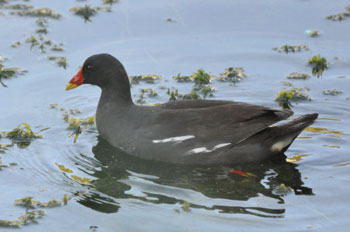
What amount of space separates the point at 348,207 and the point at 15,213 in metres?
3.31

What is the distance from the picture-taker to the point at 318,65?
10.3m

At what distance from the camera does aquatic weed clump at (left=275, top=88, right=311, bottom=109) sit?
9297 millimetres

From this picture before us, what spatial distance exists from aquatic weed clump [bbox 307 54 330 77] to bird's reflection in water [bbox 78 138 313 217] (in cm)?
260

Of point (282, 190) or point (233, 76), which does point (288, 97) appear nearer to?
point (233, 76)

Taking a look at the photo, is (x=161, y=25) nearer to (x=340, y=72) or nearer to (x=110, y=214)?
(x=340, y=72)

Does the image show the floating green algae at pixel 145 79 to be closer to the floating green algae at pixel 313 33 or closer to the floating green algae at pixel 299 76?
the floating green algae at pixel 299 76

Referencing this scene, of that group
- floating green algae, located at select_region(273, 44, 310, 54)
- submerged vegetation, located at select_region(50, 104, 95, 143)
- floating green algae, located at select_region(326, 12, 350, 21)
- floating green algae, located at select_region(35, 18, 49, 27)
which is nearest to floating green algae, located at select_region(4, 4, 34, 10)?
floating green algae, located at select_region(35, 18, 49, 27)

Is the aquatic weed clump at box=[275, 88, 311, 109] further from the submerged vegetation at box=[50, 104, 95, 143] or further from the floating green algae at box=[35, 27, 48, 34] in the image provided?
the floating green algae at box=[35, 27, 48, 34]

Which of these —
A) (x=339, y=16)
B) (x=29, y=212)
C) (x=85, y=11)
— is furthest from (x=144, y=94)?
(x=339, y=16)

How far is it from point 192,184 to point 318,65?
3808mm

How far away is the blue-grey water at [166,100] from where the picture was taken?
670cm

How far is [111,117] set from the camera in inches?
330

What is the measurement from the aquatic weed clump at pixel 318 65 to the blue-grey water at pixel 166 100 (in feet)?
0.30

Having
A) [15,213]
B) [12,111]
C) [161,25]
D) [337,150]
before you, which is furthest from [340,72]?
[15,213]
